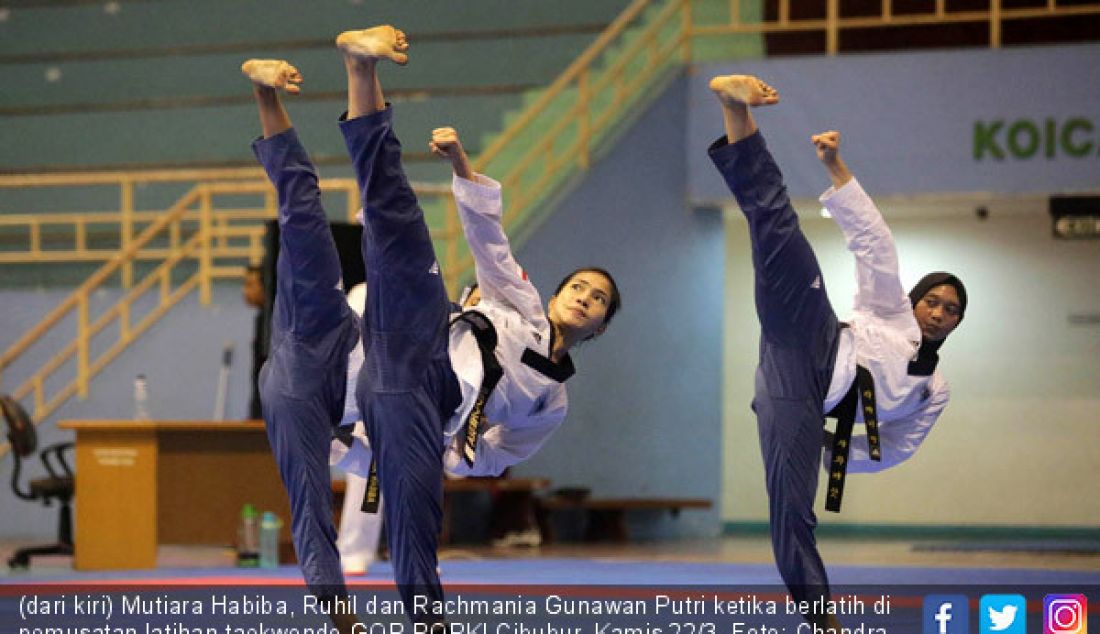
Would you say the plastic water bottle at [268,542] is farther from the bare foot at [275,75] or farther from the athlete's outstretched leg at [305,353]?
the bare foot at [275,75]

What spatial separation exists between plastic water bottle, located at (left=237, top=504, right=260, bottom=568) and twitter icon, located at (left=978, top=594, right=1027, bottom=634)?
449 centimetres

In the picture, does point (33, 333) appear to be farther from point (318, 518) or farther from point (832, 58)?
point (318, 518)

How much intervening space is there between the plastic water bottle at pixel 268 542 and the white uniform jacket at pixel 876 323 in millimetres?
4272

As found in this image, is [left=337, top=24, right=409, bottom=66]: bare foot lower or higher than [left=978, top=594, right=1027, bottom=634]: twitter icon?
higher

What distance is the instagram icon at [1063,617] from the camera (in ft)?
15.4

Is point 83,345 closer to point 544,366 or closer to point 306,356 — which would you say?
point 306,356

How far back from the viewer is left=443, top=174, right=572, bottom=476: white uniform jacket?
4.74 meters

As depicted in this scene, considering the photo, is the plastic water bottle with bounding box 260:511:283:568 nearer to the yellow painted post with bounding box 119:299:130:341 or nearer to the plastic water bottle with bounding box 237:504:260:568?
the plastic water bottle with bounding box 237:504:260:568

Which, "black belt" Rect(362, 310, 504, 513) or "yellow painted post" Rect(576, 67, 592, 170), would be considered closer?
"black belt" Rect(362, 310, 504, 513)

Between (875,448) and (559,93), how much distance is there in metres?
6.89

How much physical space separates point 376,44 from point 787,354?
1483mm

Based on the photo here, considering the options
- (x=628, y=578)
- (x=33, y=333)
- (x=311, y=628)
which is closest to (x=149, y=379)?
(x=33, y=333)

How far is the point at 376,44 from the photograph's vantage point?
167 inches

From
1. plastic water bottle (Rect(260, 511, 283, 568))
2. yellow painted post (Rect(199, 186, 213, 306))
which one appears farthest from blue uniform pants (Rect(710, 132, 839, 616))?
yellow painted post (Rect(199, 186, 213, 306))
